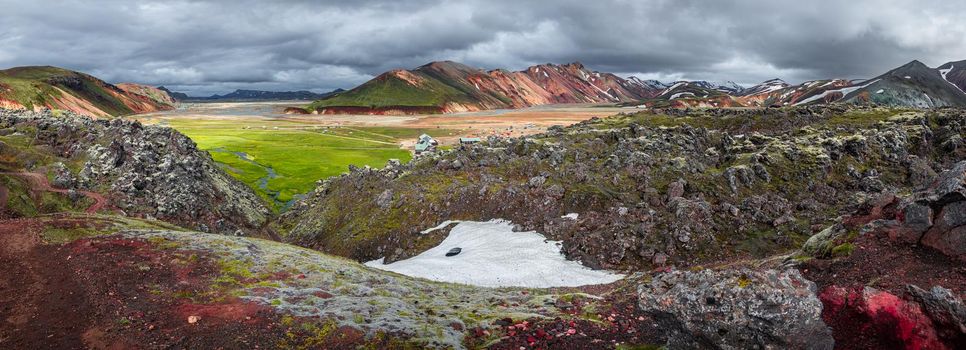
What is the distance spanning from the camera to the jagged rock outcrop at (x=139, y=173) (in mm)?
64500

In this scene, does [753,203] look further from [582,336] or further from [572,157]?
[582,336]

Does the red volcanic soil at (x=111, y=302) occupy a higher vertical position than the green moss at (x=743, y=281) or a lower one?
lower

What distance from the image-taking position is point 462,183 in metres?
66.9

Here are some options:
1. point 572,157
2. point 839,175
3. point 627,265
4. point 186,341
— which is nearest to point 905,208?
point 627,265

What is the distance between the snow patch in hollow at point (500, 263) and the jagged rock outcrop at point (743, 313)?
2277 centimetres

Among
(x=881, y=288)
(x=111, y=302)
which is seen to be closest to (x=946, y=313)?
(x=881, y=288)

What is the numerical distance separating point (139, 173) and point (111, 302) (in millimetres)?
55873

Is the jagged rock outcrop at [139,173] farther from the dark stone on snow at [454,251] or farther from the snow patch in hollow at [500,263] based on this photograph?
the dark stone on snow at [454,251]

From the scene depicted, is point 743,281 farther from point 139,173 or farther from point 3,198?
point 139,173

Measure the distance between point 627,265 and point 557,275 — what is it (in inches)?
287

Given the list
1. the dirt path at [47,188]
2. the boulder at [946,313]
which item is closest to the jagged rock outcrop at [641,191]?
the dirt path at [47,188]

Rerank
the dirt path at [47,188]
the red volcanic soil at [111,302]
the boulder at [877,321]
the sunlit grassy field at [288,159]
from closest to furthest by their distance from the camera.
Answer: the boulder at [877,321], the red volcanic soil at [111,302], the dirt path at [47,188], the sunlit grassy field at [288,159]

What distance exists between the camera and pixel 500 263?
45.8 metres

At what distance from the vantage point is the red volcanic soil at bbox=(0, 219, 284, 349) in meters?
21.3
